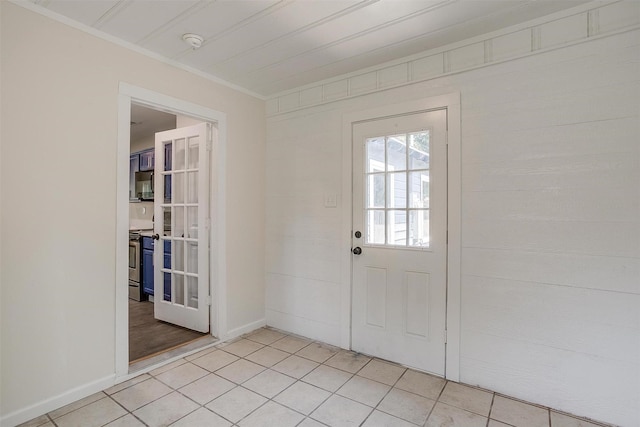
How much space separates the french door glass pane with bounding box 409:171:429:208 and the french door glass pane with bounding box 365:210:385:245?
28cm

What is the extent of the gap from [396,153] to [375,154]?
190 millimetres

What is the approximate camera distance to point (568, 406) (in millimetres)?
1956

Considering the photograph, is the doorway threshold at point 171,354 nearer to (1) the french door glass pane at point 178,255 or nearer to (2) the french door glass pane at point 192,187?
(1) the french door glass pane at point 178,255

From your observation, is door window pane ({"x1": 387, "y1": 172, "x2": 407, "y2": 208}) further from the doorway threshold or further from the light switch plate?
the doorway threshold

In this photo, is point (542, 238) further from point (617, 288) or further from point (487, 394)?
point (487, 394)

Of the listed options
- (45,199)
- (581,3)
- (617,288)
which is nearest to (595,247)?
(617,288)

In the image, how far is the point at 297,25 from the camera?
2092mm

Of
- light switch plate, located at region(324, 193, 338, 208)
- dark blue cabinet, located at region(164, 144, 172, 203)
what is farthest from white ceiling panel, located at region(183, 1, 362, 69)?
light switch plate, located at region(324, 193, 338, 208)

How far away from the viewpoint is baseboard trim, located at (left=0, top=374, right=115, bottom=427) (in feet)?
5.95

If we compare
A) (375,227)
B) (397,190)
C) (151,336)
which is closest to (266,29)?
(397,190)

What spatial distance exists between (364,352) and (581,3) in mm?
2849

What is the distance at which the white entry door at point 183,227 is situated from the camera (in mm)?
3113

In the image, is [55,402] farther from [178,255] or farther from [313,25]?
[313,25]

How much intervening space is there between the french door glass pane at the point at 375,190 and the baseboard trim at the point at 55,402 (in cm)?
234
